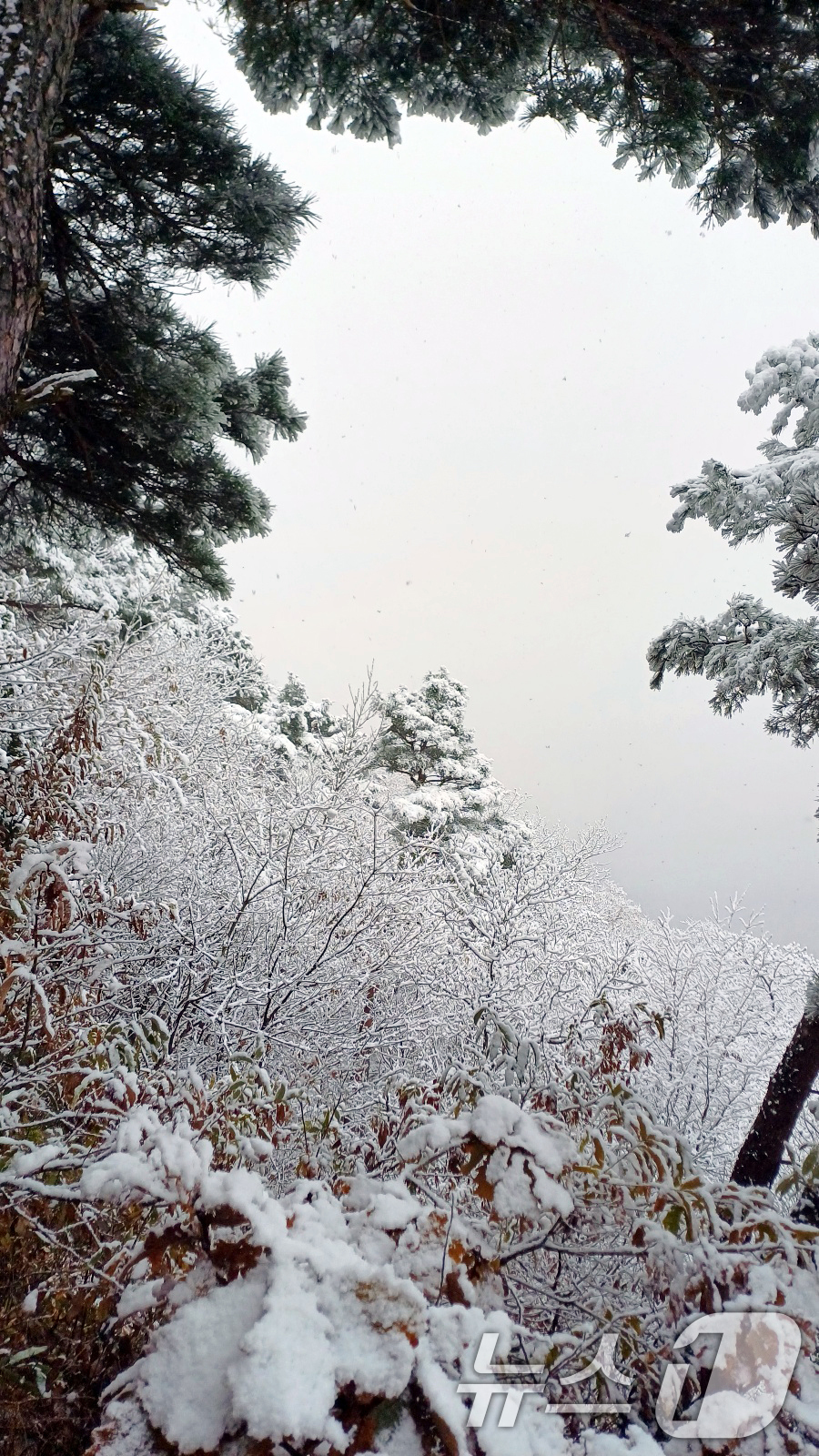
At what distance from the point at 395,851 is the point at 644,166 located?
4882 millimetres

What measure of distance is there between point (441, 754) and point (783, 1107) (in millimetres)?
12622

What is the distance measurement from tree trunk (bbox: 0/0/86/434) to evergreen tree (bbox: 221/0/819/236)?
209cm

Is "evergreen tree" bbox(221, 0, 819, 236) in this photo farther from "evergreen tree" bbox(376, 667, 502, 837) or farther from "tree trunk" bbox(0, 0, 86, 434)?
"evergreen tree" bbox(376, 667, 502, 837)

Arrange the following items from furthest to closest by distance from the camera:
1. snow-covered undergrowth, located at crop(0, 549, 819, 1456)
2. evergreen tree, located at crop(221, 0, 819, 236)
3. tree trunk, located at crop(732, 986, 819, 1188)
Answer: tree trunk, located at crop(732, 986, 819, 1188) → evergreen tree, located at crop(221, 0, 819, 236) → snow-covered undergrowth, located at crop(0, 549, 819, 1456)

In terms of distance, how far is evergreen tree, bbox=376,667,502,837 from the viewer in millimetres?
16359

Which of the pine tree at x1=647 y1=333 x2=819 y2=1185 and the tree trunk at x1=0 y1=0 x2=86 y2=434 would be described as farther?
the pine tree at x1=647 y1=333 x2=819 y2=1185

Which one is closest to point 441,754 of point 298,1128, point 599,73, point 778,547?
point 778,547

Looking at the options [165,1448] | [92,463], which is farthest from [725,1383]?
[92,463]

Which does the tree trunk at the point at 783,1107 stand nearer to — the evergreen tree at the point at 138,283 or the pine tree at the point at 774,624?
the pine tree at the point at 774,624

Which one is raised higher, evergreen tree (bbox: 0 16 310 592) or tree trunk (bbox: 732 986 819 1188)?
evergreen tree (bbox: 0 16 310 592)

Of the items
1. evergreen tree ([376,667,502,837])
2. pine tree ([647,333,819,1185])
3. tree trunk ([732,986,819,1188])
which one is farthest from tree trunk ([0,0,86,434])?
evergreen tree ([376,667,502,837])

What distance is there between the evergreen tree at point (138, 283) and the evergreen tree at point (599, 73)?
26.5 inches

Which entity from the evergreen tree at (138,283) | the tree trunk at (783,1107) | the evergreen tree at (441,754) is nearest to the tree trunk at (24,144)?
the evergreen tree at (138,283)

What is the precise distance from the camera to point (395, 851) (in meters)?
5.21
